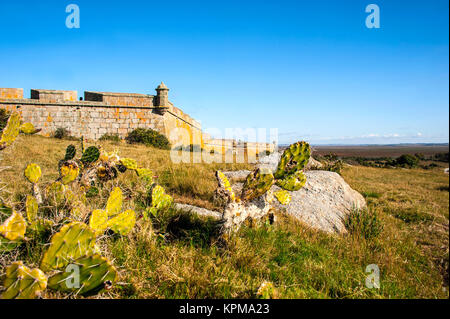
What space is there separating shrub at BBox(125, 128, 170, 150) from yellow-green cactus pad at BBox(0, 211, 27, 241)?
540 inches

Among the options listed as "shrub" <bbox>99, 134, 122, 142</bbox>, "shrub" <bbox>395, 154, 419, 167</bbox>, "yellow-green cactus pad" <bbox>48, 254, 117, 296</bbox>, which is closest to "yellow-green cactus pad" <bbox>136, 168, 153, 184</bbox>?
"yellow-green cactus pad" <bbox>48, 254, 117, 296</bbox>

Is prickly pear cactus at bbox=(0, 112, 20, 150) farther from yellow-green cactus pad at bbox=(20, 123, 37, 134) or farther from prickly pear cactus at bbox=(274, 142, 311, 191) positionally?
prickly pear cactus at bbox=(274, 142, 311, 191)

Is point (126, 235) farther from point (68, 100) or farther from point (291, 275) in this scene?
point (68, 100)

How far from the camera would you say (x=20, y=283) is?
1.34 meters

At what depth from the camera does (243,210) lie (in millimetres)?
2768

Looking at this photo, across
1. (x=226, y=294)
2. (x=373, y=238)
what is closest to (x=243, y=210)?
(x=226, y=294)

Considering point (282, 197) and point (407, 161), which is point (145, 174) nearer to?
point (282, 197)

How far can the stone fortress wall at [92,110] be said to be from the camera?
1566 centimetres

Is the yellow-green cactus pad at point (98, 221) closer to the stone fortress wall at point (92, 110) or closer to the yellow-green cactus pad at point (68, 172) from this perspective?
the yellow-green cactus pad at point (68, 172)

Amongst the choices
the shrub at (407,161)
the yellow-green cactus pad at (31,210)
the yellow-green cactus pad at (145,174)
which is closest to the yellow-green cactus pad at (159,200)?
the yellow-green cactus pad at (145,174)

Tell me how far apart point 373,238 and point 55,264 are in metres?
3.85

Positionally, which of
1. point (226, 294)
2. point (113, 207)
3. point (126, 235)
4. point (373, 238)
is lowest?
point (373, 238)

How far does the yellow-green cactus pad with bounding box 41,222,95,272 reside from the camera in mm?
1538

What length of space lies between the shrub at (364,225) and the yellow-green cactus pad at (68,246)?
3.43 meters
